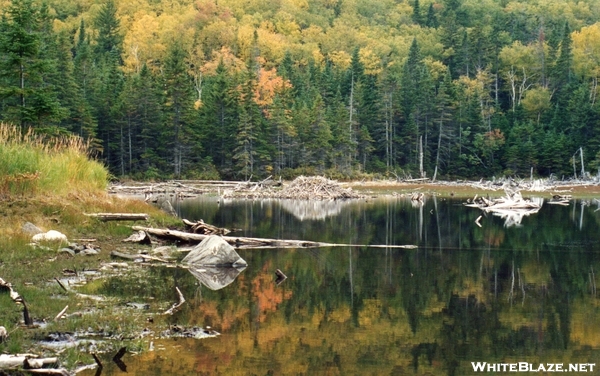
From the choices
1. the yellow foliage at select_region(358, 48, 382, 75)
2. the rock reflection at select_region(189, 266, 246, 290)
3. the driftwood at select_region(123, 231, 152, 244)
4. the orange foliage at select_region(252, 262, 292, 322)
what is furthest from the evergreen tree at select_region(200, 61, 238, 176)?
the orange foliage at select_region(252, 262, 292, 322)

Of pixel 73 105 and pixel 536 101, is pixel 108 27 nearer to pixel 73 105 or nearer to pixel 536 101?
pixel 73 105

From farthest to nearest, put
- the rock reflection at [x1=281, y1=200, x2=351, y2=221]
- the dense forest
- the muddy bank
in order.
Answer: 1. the dense forest
2. the muddy bank
3. the rock reflection at [x1=281, y1=200, x2=351, y2=221]

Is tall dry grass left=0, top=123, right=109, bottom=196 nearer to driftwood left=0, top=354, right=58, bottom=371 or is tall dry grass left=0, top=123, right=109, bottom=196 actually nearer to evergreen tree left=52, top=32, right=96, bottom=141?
driftwood left=0, top=354, right=58, bottom=371

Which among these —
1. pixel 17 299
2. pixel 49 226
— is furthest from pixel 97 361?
pixel 49 226

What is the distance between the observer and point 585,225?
3575cm

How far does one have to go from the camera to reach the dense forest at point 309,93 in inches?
2997

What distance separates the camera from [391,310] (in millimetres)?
14875

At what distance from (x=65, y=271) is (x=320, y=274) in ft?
21.9

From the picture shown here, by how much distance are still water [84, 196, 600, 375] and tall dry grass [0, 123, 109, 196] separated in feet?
18.5

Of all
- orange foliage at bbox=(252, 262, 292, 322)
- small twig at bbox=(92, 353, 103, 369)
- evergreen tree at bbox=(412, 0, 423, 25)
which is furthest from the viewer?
evergreen tree at bbox=(412, 0, 423, 25)

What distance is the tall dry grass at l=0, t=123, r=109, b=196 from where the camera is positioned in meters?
20.3

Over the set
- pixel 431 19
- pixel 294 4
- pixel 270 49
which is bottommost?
pixel 270 49

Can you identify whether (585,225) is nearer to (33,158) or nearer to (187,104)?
(33,158)

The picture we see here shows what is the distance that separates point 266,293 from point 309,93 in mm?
83225
